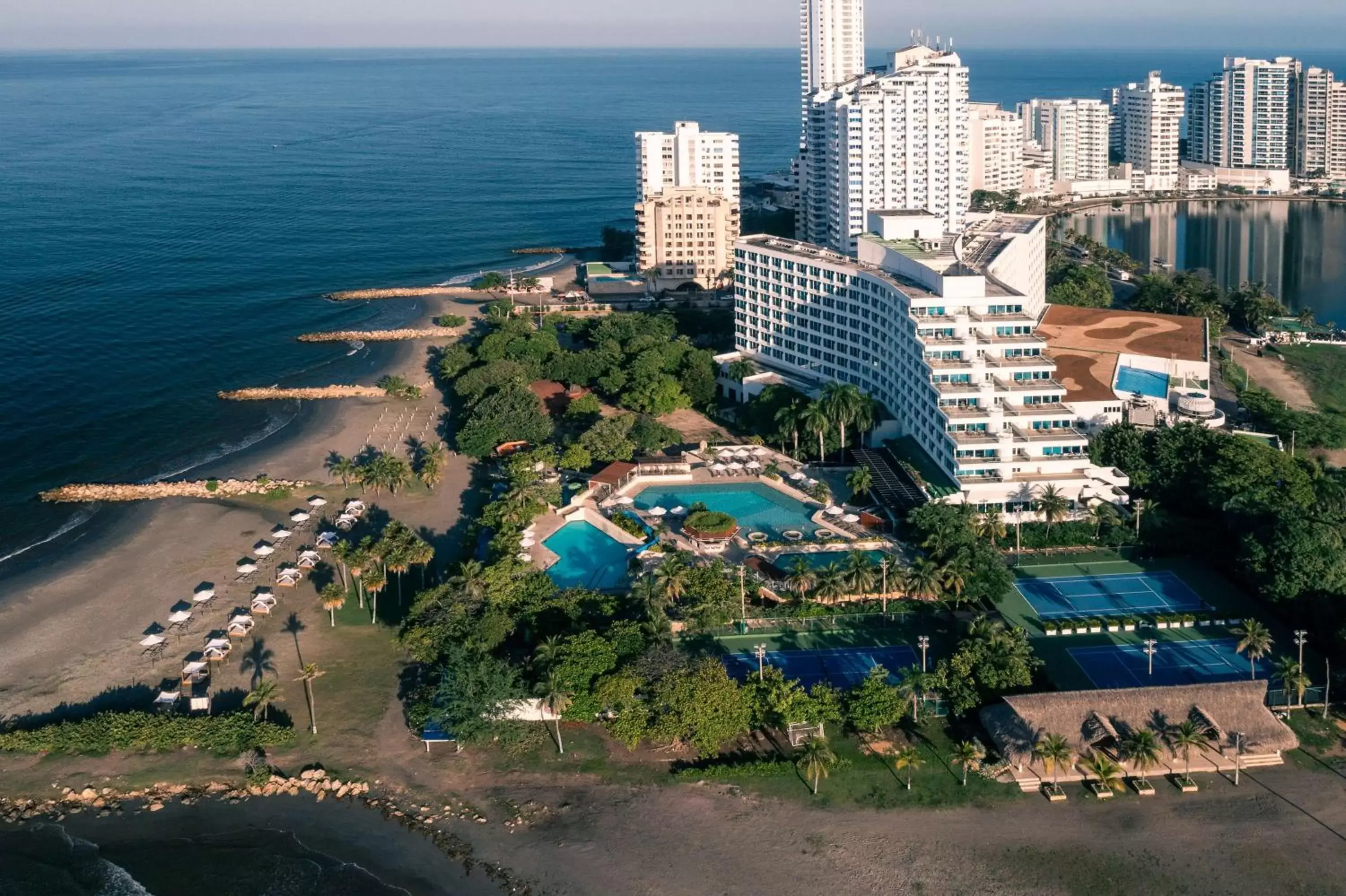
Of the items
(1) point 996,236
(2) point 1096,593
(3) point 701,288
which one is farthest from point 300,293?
(2) point 1096,593

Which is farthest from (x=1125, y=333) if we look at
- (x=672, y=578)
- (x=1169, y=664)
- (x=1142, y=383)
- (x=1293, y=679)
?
(x=672, y=578)

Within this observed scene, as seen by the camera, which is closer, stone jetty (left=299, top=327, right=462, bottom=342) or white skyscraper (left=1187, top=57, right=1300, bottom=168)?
stone jetty (left=299, top=327, right=462, bottom=342)

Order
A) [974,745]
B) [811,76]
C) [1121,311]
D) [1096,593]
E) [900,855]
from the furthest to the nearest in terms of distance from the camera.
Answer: [811,76]
[1121,311]
[1096,593]
[974,745]
[900,855]

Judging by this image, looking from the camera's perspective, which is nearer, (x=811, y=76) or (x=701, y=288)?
(x=701, y=288)

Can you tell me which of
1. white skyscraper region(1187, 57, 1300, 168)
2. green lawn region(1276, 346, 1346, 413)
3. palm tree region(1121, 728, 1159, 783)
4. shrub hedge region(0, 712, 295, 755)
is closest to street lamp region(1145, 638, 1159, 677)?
palm tree region(1121, 728, 1159, 783)

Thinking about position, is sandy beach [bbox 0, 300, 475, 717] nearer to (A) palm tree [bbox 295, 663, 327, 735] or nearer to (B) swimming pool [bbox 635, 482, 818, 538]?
(A) palm tree [bbox 295, 663, 327, 735]

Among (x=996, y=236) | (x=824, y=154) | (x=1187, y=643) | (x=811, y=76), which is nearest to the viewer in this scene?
(x=1187, y=643)

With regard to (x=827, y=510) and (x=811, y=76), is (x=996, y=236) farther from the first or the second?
(x=811, y=76)

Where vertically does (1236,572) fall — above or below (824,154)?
below
